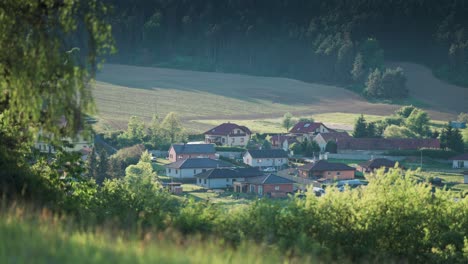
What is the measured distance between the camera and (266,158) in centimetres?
6131

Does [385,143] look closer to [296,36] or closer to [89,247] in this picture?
[89,247]

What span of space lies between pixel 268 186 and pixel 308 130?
91.8 feet

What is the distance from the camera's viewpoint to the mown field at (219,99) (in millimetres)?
83938

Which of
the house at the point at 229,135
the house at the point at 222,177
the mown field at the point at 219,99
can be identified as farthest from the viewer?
the mown field at the point at 219,99

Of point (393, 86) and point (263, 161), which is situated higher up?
point (393, 86)

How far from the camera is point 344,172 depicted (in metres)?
55.7

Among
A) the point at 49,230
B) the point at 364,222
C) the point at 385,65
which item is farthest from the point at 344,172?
the point at 385,65

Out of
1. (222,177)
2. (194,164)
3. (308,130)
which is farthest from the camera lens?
(308,130)

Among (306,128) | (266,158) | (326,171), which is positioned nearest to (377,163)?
(326,171)

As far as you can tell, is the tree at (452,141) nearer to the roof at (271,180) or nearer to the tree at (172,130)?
the tree at (172,130)

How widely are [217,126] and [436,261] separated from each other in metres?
60.2

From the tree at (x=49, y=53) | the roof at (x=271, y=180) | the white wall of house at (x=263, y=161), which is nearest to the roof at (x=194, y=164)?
the white wall of house at (x=263, y=161)

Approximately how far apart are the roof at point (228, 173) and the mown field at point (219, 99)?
66.6 feet

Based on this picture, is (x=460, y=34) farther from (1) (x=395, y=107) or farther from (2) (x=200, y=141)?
(2) (x=200, y=141)
